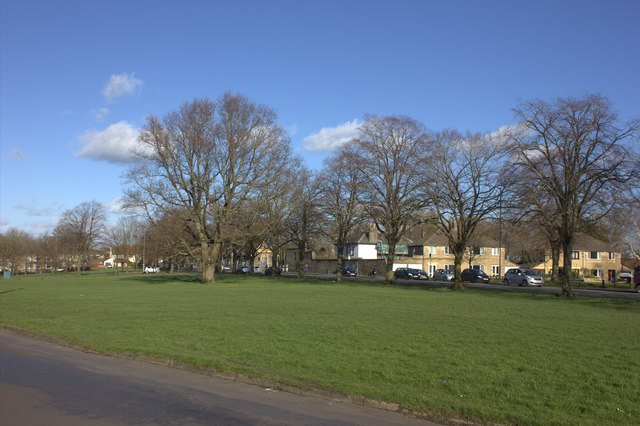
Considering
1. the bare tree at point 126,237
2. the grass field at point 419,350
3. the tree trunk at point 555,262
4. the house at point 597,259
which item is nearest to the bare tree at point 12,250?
the bare tree at point 126,237

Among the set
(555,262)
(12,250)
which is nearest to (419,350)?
(555,262)

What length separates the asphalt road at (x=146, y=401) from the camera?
21.0 feet

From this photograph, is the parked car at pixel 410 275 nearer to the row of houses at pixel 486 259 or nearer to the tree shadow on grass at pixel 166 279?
A: the row of houses at pixel 486 259

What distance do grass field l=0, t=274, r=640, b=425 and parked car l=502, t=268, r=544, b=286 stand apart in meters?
30.9

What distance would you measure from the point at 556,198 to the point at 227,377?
2921 cm

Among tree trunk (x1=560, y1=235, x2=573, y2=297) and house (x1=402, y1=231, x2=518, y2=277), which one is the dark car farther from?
tree trunk (x1=560, y1=235, x2=573, y2=297)

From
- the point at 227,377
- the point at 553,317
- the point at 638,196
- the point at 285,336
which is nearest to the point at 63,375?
the point at 227,377

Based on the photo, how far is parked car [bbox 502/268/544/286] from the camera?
1971 inches

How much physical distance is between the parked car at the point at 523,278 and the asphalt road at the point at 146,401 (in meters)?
47.7

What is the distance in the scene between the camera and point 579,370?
921 cm

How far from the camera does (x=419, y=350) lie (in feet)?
36.4

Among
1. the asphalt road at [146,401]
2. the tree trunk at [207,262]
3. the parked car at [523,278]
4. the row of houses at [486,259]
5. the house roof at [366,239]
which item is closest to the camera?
the asphalt road at [146,401]

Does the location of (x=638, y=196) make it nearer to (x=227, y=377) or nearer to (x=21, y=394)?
(x=227, y=377)

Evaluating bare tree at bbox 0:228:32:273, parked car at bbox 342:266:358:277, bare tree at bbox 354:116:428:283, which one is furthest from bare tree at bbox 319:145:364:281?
bare tree at bbox 0:228:32:273
